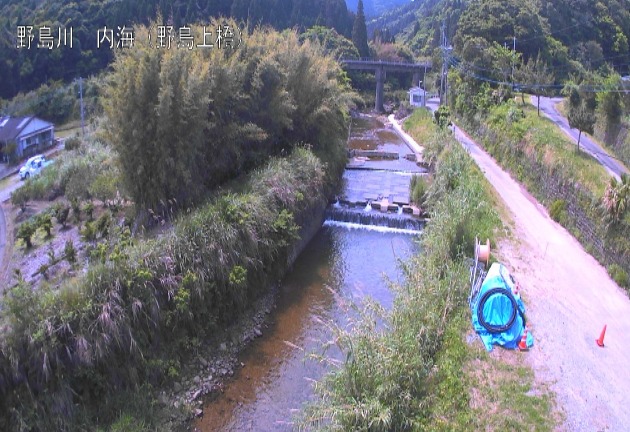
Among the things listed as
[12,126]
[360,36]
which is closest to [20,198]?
[12,126]

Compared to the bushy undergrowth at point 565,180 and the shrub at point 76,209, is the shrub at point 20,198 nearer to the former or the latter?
the shrub at point 76,209

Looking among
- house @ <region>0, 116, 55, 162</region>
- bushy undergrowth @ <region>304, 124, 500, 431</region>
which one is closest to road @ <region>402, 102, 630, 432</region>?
bushy undergrowth @ <region>304, 124, 500, 431</region>

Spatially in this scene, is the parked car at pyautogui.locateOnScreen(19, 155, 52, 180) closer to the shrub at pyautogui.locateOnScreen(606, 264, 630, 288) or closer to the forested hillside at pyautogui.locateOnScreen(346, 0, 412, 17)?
Result: the shrub at pyautogui.locateOnScreen(606, 264, 630, 288)

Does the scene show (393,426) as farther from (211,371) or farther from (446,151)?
(446,151)

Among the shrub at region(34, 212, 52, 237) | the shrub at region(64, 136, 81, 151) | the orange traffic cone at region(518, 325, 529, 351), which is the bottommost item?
the orange traffic cone at region(518, 325, 529, 351)

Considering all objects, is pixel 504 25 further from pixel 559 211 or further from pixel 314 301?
pixel 314 301

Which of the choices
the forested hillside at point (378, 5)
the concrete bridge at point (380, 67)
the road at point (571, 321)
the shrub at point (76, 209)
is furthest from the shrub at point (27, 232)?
the forested hillside at point (378, 5)
